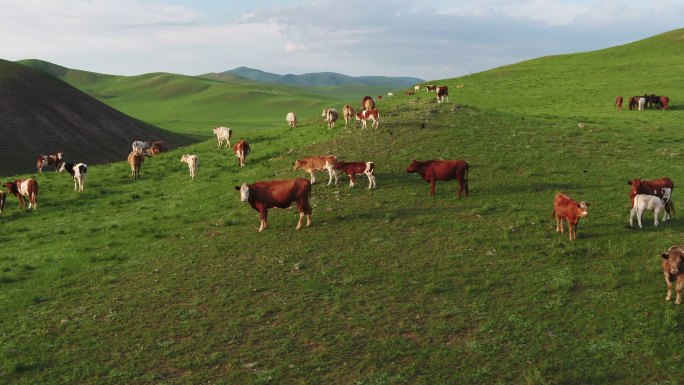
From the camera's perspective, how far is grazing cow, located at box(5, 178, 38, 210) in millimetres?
25359

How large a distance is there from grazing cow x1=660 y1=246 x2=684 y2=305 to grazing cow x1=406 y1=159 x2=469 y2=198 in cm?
934

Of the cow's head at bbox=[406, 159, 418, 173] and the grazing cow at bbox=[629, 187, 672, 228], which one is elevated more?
the cow's head at bbox=[406, 159, 418, 173]

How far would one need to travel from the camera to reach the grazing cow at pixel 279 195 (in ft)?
61.5

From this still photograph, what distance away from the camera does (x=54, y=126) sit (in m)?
61.2

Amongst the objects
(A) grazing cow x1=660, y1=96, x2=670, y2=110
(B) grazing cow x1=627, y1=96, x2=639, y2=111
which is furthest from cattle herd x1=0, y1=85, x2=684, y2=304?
(A) grazing cow x1=660, y1=96, x2=670, y2=110

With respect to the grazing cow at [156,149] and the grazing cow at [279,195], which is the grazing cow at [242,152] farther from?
the grazing cow at [156,149]

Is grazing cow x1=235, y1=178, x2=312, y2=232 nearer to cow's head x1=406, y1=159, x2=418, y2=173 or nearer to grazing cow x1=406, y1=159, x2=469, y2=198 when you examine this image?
cow's head x1=406, y1=159, x2=418, y2=173

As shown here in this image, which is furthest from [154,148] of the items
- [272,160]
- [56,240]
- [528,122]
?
[528,122]

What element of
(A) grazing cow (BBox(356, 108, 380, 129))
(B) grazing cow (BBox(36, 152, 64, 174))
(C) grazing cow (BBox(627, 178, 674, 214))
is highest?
(A) grazing cow (BBox(356, 108, 380, 129))

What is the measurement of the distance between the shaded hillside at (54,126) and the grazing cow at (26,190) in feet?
85.2

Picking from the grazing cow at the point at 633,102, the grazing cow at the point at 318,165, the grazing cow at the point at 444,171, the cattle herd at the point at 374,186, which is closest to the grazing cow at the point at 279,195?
the cattle herd at the point at 374,186

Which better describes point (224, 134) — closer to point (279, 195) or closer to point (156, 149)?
Result: point (156, 149)

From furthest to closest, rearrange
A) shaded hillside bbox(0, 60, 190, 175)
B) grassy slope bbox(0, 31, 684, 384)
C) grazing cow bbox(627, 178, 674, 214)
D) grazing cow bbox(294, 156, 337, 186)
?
1. shaded hillside bbox(0, 60, 190, 175)
2. grazing cow bbox(294, 156, 337, 186)
3. grazing cow bbox(627, 178, 674, 214)
4. grassy slope bbox(0, 31, 684, 384)

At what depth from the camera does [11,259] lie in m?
18.1
